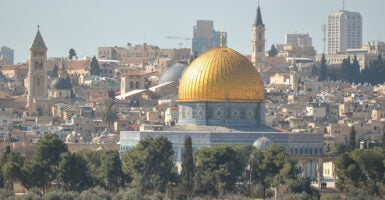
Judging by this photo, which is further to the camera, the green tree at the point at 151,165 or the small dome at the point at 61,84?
the small dome at the point at 61,84

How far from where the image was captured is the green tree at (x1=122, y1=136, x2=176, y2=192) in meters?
87.1

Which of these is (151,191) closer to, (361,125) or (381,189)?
(381,189)

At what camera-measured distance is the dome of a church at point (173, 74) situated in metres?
→ 162

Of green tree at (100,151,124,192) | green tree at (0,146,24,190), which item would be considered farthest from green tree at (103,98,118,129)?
green tree at (0,146,24,190)

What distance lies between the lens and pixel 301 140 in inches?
4011

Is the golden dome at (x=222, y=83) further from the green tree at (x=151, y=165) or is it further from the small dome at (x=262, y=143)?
the green tree at (x=151, y=165)

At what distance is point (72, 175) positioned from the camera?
282 feet

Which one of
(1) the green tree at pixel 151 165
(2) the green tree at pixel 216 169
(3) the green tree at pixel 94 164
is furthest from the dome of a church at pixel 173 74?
(1) the green tree at pixel 151 165

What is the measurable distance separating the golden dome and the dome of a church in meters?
59.0

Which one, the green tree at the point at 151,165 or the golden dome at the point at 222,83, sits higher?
the golden dome at the point at 222,83

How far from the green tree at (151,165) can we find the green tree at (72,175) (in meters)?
2.13

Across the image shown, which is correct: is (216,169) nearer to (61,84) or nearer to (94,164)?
(94,164)

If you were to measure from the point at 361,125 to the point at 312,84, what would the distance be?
112 feet

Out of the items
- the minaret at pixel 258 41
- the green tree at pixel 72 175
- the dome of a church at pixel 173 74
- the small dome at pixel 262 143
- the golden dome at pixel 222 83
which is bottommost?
the green tree at pixel 72 175
